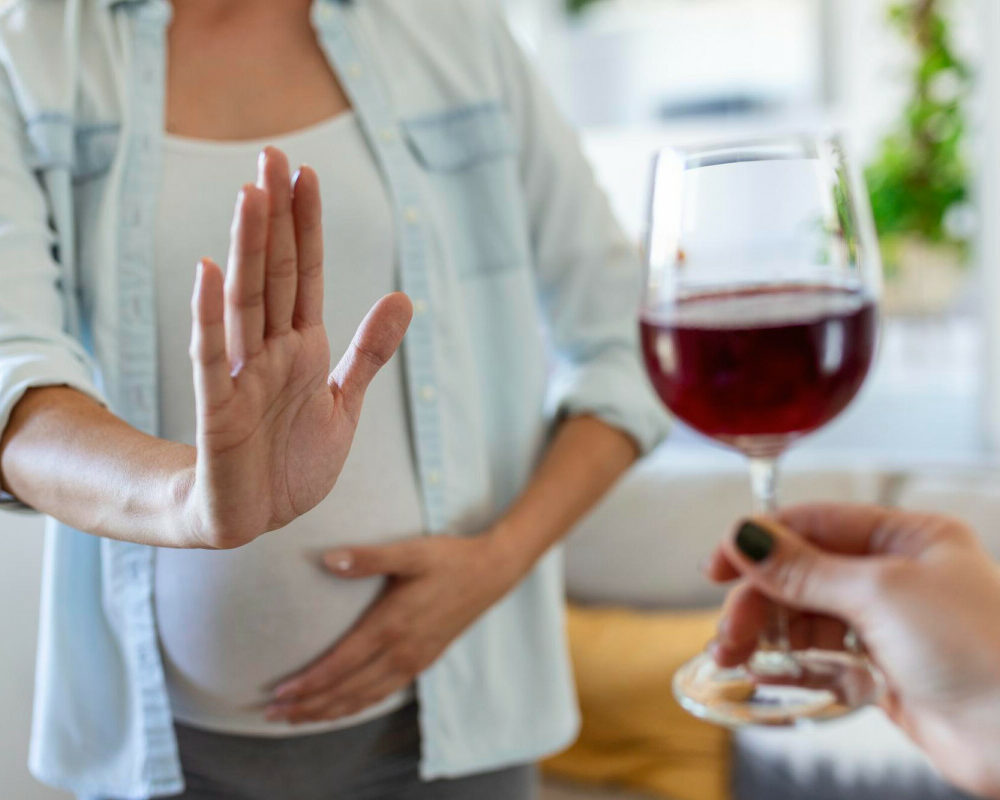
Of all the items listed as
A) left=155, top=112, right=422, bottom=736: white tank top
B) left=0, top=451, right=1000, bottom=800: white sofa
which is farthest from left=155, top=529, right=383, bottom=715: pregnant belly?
left=0, top=451, right=1000, bottom=800: white sofa

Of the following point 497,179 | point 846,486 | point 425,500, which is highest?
point 497,179

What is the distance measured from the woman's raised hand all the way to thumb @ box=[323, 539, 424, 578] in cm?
13

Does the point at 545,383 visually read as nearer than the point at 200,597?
No

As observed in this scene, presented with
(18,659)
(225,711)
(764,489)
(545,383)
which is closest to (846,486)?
(545,383)

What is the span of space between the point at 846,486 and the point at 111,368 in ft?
4.50

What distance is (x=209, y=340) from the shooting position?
0.21 meters

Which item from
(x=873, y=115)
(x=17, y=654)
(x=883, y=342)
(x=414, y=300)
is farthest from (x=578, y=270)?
(x=873, y=115)

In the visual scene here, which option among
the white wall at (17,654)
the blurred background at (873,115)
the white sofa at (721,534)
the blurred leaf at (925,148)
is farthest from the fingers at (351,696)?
the blurred leaf at (925,148)

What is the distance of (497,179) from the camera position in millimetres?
530

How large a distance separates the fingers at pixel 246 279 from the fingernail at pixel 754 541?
10.7 inches

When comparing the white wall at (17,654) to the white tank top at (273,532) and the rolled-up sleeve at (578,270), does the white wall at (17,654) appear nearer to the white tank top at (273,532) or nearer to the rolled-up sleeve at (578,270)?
the white tank top at (273,532)

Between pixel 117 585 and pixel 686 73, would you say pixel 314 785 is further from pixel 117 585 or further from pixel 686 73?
pixel 686 73

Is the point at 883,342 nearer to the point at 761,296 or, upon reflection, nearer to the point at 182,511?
the point at 761,296

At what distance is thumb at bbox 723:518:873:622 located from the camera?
0.44 metres
